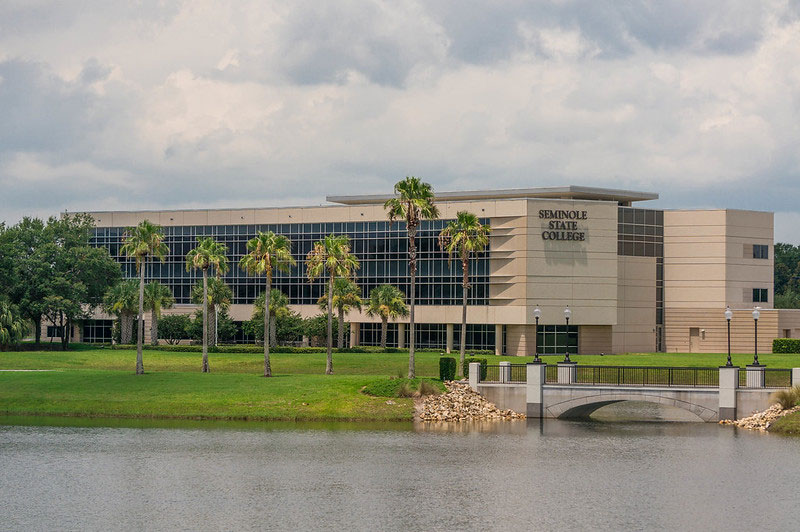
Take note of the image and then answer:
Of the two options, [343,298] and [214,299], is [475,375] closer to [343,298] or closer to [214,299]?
[343,298]

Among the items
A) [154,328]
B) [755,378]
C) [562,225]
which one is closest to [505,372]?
[755,378]

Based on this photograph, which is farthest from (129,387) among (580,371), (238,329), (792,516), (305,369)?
(238,329)

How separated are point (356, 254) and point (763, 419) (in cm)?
6321

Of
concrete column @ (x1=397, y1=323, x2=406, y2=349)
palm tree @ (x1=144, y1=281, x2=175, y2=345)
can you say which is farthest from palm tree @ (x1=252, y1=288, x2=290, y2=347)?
concrete column @ (x1=397, y1=323, x2=406, y2=349)

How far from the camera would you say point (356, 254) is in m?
115

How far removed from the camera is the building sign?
353 ft

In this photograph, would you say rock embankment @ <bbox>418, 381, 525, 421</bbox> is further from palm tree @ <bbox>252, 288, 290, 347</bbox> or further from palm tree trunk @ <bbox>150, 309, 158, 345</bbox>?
palm tree trunk @ <bbox>150, 309, 158, 345</bbox>

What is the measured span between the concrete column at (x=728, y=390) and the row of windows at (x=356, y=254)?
50578 mm

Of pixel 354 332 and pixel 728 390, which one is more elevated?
pixel 354 332

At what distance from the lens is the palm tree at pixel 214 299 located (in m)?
107

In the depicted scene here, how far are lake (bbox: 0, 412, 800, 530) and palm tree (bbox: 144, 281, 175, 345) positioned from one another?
153 feet

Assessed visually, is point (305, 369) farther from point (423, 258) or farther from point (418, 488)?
point (418, 488)

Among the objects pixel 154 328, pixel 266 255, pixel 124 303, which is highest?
pixel 266 255

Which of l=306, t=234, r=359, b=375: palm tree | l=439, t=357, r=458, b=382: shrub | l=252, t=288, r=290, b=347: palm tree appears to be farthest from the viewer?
l=252, t=288, r=290, b=347: palm tree
